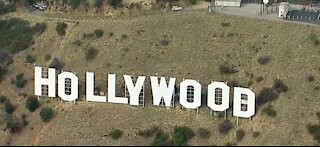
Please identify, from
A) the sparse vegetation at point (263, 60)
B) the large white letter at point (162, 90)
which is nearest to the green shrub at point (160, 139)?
the large white letter at point (162, 90)

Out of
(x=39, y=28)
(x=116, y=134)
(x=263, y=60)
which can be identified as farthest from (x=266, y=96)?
(x=39, y=28)

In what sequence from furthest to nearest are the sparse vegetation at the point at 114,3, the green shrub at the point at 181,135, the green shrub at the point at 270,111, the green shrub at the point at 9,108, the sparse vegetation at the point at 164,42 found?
the sparse vegetation at the point at 114,3
the sparse vegetation at the point at 164,42
the green shrub at the point at 9,108
the green shrub at the point at 270,111
the green shrub at the point at 181,135

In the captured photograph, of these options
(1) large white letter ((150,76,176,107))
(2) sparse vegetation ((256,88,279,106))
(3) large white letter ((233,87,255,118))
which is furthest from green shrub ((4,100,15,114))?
(2) sparse vegetation ((256,88,279,106))

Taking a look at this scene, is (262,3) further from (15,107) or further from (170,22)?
(15,107)

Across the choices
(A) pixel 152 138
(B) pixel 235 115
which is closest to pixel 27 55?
(A) pixel 152 138

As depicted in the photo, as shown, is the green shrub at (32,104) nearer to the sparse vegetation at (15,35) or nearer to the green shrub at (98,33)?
the sparse vegetation at (15,35)

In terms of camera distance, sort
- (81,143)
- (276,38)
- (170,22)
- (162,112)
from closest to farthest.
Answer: (81,143), (162,112), (276,38), (170,22)

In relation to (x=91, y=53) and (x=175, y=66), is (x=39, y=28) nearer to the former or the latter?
(x=91, y=53)
